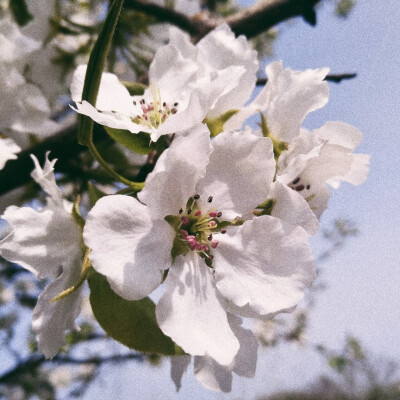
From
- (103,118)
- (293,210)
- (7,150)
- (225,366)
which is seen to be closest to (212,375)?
(225,366)

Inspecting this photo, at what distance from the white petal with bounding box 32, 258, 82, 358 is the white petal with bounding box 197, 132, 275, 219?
0.60 feet

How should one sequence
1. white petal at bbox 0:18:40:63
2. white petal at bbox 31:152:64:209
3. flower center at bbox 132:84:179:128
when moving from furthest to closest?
white petal at bbox 0:18:40:63, flower center at bbox 132:84:179:128, white petal at bbox 31:152:64:209

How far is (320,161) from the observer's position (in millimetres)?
612

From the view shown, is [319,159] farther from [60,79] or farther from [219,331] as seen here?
[60,79]

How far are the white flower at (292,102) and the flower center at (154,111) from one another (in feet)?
0.36

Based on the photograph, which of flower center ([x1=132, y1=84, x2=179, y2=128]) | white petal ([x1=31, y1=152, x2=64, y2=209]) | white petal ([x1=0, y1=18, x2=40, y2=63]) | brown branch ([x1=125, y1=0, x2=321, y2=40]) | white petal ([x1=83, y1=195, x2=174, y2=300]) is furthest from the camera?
brown branch ([x1=125, y1=0, x2=321, y2=40])

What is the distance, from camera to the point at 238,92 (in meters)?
0.64

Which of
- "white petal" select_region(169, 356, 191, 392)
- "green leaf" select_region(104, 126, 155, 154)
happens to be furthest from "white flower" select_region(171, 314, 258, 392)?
"green leaf" select_region(104, 126, 155, 154)

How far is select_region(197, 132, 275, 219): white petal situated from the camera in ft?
1.68

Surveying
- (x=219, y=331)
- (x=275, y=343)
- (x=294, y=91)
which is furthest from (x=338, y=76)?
(x=275, y=343)

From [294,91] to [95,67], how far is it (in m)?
0.26

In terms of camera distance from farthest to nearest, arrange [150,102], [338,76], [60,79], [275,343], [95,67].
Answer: [275,343], [60,79], [338,76], [150,102], [95,67]

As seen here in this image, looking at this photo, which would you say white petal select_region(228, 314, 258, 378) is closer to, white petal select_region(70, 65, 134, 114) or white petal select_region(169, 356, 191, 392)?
white petal select_region(169, 356, 191, 392)

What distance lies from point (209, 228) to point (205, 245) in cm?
3
